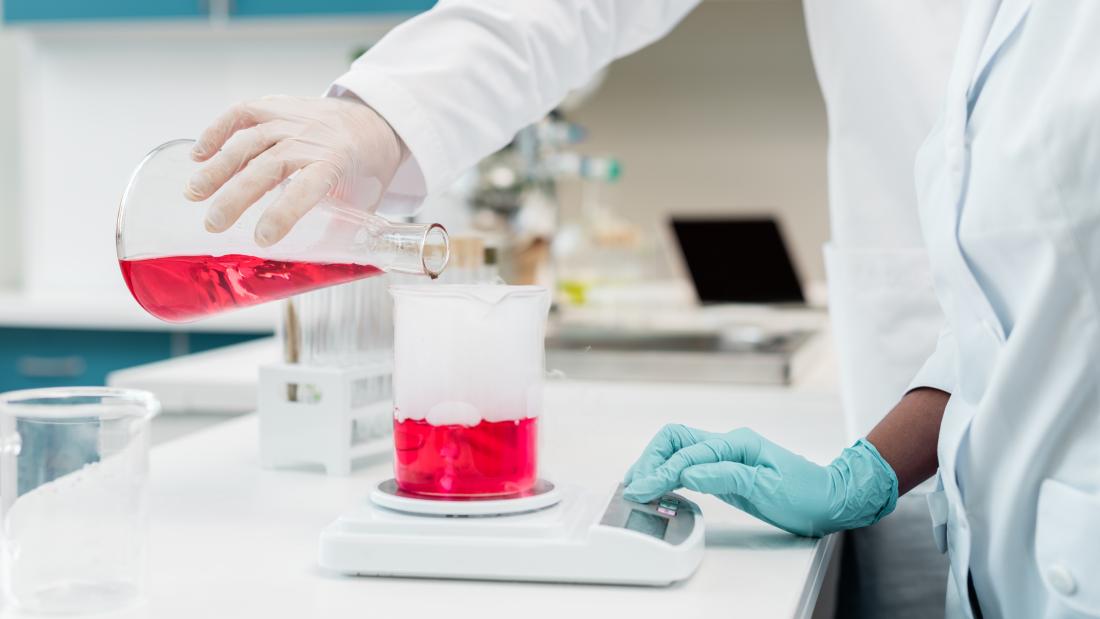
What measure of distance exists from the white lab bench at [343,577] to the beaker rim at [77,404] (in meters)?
0.12

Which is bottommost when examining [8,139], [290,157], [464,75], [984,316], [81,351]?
[81,351]

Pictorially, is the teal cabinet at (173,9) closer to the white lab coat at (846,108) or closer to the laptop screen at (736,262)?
the laptop screen at (736,262)

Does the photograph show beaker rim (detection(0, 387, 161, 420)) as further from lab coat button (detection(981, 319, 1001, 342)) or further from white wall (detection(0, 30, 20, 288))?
white wall (detection(0, 30, 20, 288))

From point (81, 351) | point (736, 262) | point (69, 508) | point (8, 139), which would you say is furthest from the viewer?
point (8, 139)

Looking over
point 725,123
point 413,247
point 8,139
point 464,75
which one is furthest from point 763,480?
point 8,139

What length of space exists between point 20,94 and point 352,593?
3762 mm

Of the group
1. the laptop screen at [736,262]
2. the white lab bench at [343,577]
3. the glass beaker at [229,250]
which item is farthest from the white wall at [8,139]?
the glass beaker at [229,250]

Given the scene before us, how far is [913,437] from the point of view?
38.9 inches

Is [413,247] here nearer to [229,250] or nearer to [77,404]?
[229,250]

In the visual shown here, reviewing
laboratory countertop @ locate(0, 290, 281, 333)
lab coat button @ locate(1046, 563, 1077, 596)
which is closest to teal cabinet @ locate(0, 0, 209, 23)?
laboratory countertop @ locate(0, 290, 281, 333)

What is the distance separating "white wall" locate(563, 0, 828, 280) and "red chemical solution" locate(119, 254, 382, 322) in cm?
332

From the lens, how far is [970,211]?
0.85 metres

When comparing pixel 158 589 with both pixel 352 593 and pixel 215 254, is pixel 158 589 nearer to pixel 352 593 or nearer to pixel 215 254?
pixel 352 593

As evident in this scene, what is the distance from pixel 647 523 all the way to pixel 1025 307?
305 mm
